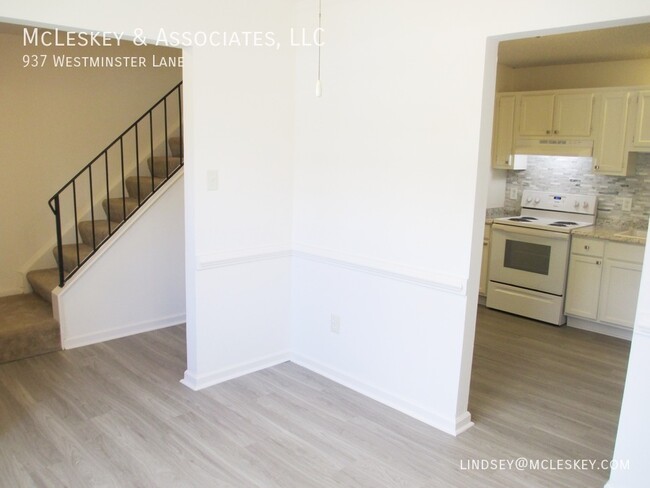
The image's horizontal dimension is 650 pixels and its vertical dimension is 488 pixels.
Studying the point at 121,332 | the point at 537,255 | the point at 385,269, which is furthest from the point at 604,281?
the point at 121,332

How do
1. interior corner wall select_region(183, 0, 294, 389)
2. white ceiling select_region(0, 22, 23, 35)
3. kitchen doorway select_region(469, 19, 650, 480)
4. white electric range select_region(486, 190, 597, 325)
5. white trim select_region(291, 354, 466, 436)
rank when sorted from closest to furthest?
1. white trim select_region(291, 354, 466, 436)
2. interior corner wall select_region(183, 0, 294, 389)
3. kitchen doorway select_region(469, 19, 650, 480)
4. white ceiling select_region(0, 22, 23, 35)
5. white electric range select_region(486, 190, 597, 325)

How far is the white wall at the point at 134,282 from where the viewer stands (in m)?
4.15

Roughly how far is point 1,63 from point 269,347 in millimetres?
3304

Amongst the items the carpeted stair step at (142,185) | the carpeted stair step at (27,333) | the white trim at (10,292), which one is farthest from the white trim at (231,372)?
the white trim at (10,292)

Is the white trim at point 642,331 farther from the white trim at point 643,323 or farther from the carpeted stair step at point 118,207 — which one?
the carpeted stair step at point 118,207

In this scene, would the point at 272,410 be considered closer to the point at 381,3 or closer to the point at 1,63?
the point at 381,3

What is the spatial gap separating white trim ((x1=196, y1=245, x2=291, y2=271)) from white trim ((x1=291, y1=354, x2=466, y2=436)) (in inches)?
31.6

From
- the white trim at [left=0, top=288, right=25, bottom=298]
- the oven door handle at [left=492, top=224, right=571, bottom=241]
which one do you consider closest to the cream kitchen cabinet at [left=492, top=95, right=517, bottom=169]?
the oven door handle at [left=492, top=224, right=571, bottom=241]

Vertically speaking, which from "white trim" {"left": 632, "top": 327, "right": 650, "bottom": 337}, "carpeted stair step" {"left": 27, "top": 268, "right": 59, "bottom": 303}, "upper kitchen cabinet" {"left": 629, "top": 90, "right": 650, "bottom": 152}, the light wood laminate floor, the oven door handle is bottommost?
the light wood laminate floor

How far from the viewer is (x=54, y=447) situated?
2.81m

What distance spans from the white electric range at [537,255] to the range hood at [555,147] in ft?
1.65

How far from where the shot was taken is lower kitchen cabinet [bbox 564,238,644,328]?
451cm

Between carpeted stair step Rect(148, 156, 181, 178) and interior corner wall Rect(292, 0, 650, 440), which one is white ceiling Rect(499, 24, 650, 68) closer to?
interior corner wall Rect(292, 0, 650, 440)

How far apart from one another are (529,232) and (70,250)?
168 inches
